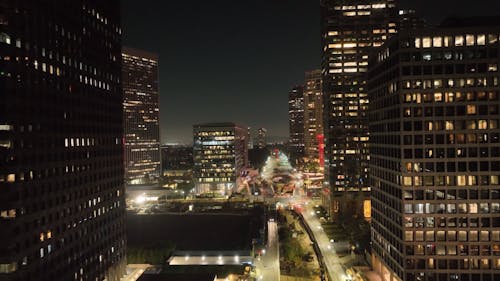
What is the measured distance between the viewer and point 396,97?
7325 centimetres

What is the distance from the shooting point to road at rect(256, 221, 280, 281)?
276 feet

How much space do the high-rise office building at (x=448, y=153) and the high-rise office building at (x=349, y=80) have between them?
7177cm

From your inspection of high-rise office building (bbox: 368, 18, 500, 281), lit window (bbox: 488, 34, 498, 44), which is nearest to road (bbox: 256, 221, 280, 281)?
high-rise office building (bbox: 368, 18, 500, 281)

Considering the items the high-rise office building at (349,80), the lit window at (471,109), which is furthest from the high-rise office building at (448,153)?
the high-rise office building at (349,80)

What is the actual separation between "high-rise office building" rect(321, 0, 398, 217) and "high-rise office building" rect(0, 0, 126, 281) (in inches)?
3307

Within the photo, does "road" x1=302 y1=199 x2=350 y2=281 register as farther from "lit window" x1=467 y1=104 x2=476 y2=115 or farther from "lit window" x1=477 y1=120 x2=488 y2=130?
"lit window" x1=467 y1=104 x2=476 y2=115

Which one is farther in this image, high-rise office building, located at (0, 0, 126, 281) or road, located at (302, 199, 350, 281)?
road, located at (302, 199, 350, 281)

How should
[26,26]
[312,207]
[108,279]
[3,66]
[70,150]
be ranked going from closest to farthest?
[3,66], [26,26], [70,150], [108,279], [312,207]

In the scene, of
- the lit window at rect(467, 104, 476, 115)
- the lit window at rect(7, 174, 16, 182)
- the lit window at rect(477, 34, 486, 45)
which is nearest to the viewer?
the lit window at rect(7, 174, 16, 182)

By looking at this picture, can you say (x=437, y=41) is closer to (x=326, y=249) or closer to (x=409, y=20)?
(x=326, y=249)

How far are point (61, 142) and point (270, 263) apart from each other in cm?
5385

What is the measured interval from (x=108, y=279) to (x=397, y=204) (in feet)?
193

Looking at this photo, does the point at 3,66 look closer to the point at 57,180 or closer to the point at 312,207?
the point at 57,180

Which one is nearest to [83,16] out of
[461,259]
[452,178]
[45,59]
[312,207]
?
[45,59]
